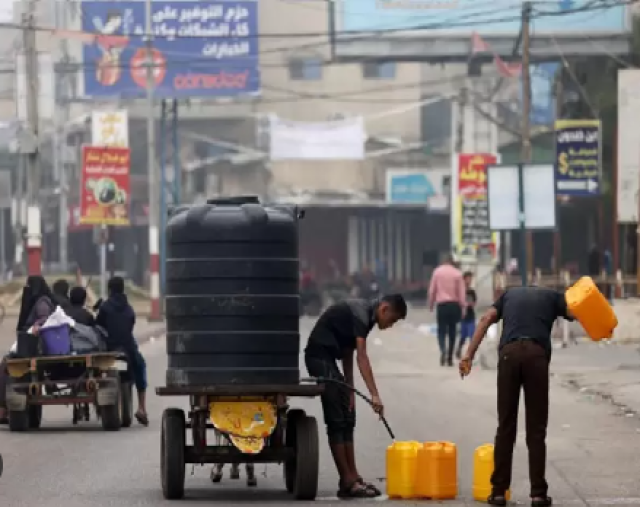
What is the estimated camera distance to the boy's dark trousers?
1323cm

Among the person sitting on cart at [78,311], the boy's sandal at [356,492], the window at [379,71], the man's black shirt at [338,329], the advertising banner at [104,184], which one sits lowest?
the boy's sandal at [356,492]

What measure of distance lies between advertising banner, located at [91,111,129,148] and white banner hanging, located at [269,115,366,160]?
9.53 m

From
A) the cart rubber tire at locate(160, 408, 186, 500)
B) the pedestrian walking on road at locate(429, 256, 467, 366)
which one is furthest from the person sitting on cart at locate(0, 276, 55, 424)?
the pedestrian walking on road at locate(429, 256, 467, 366)

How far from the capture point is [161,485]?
1440 centimetres

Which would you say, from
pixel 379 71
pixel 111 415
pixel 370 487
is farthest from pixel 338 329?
pixel 379 71

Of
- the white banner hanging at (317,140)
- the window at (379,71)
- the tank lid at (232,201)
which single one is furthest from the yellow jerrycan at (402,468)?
the window at (379,71)

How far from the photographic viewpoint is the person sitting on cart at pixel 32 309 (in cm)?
2005

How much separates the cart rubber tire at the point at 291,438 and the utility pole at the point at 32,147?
79.0ft

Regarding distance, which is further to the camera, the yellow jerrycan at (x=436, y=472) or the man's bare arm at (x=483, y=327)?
the yellow jerrycan at (x=436, y=472)

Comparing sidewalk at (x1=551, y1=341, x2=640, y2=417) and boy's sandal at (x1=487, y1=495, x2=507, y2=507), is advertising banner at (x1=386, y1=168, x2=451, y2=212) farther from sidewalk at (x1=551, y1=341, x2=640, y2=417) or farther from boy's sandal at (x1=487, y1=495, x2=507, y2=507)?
boy's sandal at (x1=487, y1=495, x2=507, y2=507)

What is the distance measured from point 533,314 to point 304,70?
250 feet

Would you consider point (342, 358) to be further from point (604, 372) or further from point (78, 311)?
point (604, 372)

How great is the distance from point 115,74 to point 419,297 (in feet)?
60.0

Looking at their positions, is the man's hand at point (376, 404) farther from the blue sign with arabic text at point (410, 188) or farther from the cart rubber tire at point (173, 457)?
the blue sign with arabic text at point (410, 188)
